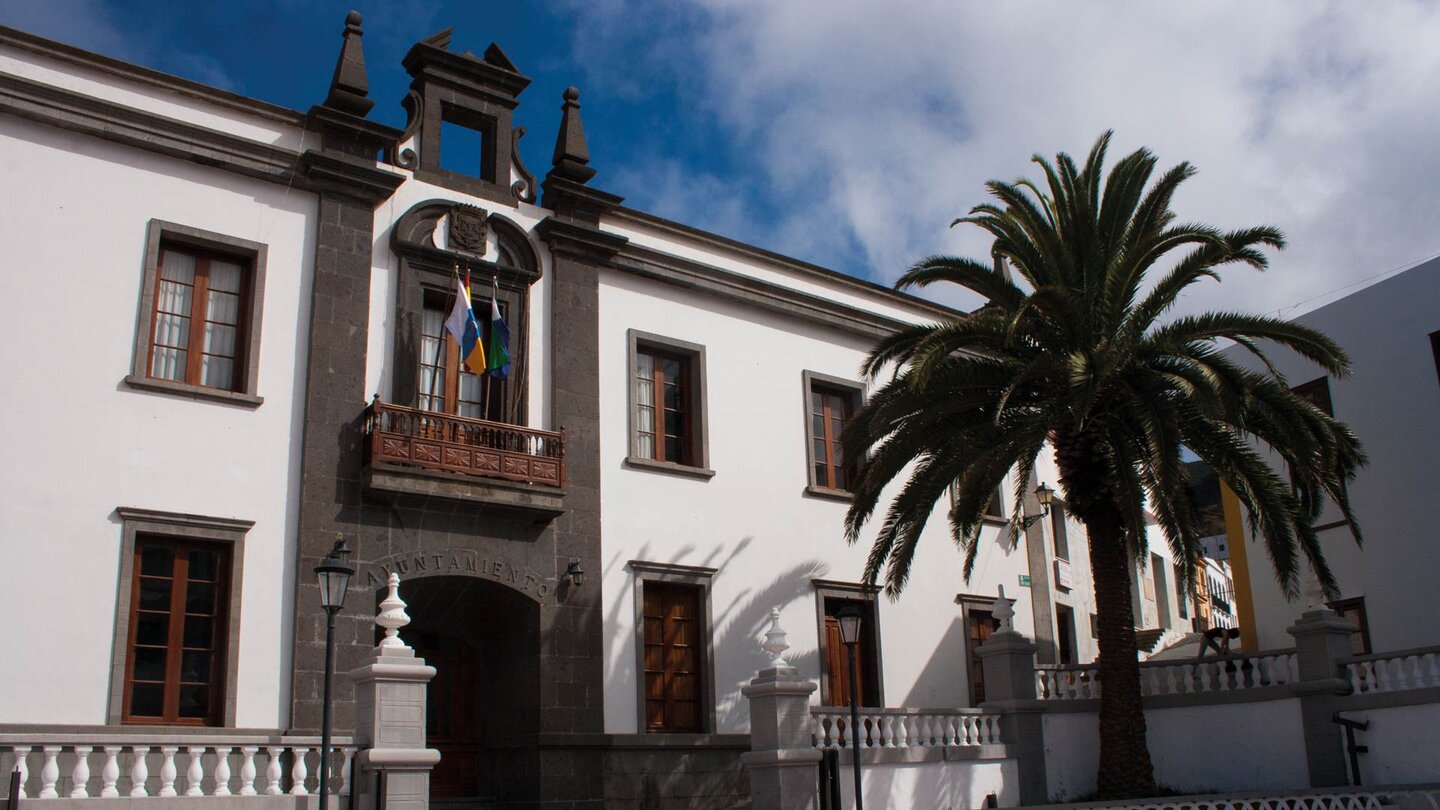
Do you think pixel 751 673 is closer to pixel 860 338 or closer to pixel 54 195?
pixel 860 338

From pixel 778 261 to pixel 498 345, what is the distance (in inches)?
242

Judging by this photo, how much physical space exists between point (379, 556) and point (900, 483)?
367 inches

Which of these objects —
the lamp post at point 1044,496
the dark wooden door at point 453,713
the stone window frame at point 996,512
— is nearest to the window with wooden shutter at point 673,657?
the dark wooden door at point 453,713

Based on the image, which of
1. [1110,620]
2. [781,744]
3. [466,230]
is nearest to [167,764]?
[781,744]

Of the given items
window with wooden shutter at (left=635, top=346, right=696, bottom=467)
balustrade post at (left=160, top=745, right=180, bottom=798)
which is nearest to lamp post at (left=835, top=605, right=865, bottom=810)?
window with wooden shutter at (left=635, top=346, right=696, bottom=467)

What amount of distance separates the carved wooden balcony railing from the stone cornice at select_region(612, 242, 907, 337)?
3516mm

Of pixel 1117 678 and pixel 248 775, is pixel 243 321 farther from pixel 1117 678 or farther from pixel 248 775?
pixel 1117 678

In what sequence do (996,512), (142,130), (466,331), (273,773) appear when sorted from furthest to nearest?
(996,512) → (466,331) → (142,130) → (273,773)

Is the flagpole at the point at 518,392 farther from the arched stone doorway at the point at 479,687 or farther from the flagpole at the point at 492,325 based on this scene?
the arched stone doorway at the point at 479,687

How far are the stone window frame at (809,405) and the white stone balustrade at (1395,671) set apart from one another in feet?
25.0

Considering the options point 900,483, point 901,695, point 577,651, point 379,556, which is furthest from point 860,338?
point 379,556

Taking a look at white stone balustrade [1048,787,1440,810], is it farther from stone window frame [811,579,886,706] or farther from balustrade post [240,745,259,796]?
balustrade post [240,745,259,796]

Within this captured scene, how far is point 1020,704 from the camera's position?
19453 mm

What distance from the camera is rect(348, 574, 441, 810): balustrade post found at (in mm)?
13258
